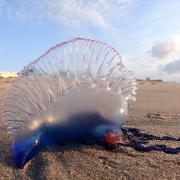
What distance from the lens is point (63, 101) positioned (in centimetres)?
202

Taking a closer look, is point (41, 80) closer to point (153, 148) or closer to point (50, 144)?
point (50, 144)

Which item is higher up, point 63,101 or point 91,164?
point 63,101

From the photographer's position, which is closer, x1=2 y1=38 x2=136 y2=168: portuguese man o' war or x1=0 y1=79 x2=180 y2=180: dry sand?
x1=0 y1=79 x2=180 y2=180: dry sand

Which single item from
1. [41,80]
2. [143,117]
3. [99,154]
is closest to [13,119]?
[41,80]

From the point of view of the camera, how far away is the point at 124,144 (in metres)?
2.19

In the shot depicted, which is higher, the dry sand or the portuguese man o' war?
the portuguese man o' war

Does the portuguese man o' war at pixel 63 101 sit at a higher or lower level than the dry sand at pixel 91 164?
higher

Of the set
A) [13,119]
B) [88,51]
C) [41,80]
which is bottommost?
[13,119]

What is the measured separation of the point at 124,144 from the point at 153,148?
8.2 inches

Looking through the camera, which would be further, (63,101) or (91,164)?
(63,101)

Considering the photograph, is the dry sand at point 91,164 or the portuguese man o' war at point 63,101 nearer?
the dry sand at point 91,164

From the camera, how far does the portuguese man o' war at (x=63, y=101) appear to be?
6.46 ft

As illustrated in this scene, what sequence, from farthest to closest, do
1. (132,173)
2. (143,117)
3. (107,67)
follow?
1. (143,117)
2. (107,67)
3. (132,173)

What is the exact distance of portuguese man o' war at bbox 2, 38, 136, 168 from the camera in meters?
1.97
